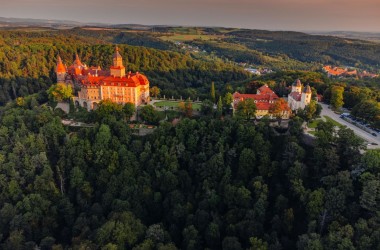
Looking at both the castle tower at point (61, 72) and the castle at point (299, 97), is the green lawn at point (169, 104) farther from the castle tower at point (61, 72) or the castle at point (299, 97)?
the castle tower at point (61, 72)

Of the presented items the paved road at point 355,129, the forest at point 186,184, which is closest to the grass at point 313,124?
the forest at point 186,184

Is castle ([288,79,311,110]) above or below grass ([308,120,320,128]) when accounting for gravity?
above

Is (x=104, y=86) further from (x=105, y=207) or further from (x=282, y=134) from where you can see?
(x=282, y=134)

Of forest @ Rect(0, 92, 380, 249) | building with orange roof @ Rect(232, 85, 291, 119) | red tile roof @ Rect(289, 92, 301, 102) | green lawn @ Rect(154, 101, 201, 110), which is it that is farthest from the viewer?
green lawn @ Rect(154, 101, 201, 110)

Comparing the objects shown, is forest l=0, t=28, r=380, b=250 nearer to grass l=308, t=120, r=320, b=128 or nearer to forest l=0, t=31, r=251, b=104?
grass l=308, t=120, r=320, b=128

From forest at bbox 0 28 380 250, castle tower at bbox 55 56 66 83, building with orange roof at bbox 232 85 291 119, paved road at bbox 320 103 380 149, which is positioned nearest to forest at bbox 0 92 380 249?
forest at bbox 0 28 380 250

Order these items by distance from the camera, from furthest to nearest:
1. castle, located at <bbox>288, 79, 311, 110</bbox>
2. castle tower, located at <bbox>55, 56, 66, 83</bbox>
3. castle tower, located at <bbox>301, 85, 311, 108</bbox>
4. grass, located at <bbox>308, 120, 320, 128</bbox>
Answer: castle tower, located at <bbox>55, 56, 66, 83</bbox>
castle, located at <bbox>288, 79, 311, 110</bbox>
castle tower, located at <bbox>301, 85, 311, 108</bbox>
grass, located at <bbox>308, 120, 320, 128</bbox>

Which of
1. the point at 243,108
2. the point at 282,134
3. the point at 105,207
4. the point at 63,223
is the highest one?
the point at 243,108

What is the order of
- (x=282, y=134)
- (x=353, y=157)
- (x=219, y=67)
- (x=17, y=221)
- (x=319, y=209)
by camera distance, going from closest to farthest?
(x=319, y=209), (x=353, y=157), (x=17, y=221), (x=282, y=134), (x=219, y=67)

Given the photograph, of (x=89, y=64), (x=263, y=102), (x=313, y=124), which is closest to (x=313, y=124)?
(x=313, y=124)

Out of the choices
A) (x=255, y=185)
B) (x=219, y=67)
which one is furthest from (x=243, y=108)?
(x=219, y=67)

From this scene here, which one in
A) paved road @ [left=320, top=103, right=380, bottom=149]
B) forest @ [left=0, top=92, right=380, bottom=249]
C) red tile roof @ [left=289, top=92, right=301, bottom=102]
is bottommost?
forest @ [left=0, top=92, right=380, bottom=249]
